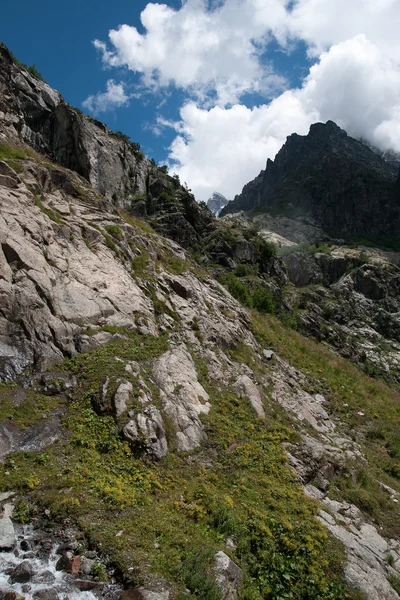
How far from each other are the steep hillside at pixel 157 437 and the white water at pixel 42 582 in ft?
0.07

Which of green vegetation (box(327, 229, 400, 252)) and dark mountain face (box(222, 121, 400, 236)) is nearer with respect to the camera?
green vegetation (box(327, 229, 400, 252))

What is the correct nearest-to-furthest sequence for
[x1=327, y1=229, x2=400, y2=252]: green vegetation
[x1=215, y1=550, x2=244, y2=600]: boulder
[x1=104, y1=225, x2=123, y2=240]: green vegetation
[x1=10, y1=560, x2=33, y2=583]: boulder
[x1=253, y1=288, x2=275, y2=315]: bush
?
[x1=10, y1=560, x2=33, y2=583]: boulder < [x1=215, y1=550, x2=244, y2=600]: boulder < [x1=104, y1=225, x2=123, y2=240]: green vegetation < [x1=253, y1=288, x2=275, y2=315]: bush < [x1=327, y1=229, x2=400, y2=252]: green vegetation

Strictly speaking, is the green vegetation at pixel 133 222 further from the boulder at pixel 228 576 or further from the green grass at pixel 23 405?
the boulder at pixel 228 576

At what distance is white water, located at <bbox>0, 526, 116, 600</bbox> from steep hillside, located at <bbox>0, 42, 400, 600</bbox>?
23 millimetres

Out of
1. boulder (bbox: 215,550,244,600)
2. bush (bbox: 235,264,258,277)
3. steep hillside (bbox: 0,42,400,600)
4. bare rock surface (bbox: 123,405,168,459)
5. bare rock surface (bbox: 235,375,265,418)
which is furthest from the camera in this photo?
bush (bbox: 235,264,258,277)

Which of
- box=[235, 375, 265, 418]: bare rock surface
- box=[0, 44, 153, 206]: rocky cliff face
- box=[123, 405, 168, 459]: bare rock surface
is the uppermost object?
box=[0, 44, 153, 206]: rocky cliff face

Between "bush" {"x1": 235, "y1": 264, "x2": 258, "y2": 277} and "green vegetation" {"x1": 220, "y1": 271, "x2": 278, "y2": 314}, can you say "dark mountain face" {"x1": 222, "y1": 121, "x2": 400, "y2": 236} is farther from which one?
"green vegetation" {"x1": 220, "y1": 271, "x2": 278, "y2": 314}

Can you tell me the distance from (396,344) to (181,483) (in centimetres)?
7594

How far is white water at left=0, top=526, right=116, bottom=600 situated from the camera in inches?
241

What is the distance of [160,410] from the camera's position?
503 inches

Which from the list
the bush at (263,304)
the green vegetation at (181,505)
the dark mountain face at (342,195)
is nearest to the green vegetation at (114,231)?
the green vegetation at (181,505)

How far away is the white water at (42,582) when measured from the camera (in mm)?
6117

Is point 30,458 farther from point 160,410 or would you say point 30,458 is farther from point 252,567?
point 252,567

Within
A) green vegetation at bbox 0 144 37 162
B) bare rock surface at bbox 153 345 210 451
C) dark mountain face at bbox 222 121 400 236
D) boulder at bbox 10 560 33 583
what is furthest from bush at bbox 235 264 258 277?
dark mountain face at bbox 222 121 400 236
